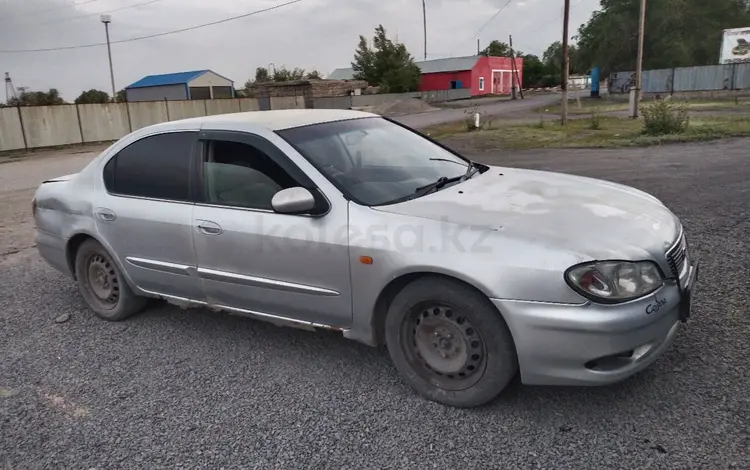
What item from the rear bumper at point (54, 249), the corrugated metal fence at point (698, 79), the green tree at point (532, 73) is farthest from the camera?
the green tree at point (532, 73)

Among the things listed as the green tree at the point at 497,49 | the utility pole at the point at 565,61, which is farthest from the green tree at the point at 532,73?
the utility pole at the point at 565,61

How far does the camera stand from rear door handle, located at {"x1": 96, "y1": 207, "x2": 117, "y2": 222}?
4.38 m

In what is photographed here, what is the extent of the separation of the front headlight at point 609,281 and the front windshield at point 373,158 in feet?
3.88

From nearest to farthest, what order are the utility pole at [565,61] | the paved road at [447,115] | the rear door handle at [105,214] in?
the rear door handle at [105,214]
the utility pole at [565,61]
the paved road at [447,115]

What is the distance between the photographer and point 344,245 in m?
3.28

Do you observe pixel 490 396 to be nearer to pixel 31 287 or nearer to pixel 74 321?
pixel 74 321

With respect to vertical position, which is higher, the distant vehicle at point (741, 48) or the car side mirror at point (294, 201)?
the distant vehicle at point (741, 48)

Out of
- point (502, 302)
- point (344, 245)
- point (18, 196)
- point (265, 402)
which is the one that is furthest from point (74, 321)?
point (18, 196)

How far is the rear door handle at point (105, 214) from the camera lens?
438 centimetres

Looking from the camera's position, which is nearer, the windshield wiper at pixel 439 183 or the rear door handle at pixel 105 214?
the windshield wiper at pixel 439 183

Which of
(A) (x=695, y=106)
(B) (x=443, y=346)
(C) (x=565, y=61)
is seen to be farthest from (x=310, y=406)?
(A) (x=695, y=106)

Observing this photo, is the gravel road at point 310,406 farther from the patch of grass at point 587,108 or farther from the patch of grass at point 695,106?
the patch of grass at point 587,108

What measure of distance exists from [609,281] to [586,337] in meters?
0.29

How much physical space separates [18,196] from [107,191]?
30.5 ft
